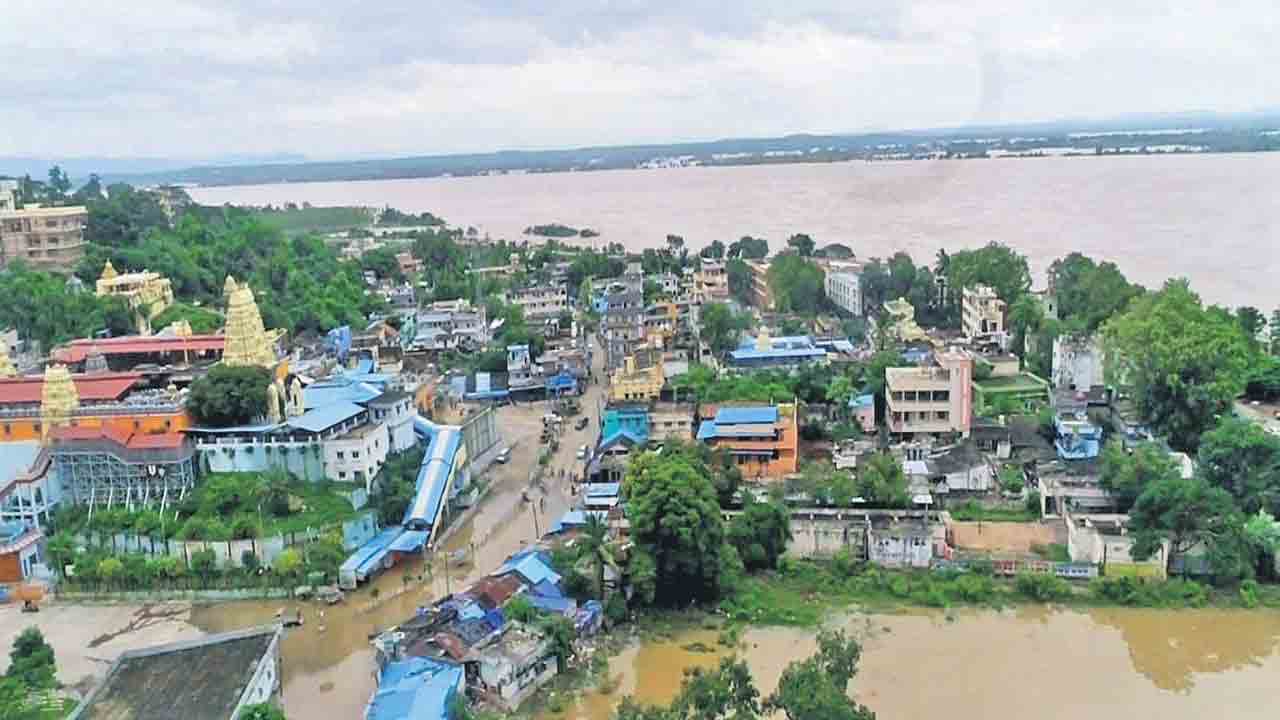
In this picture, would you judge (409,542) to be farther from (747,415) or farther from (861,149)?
(861,149)

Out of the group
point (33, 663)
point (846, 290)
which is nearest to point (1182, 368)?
point (846, 290)

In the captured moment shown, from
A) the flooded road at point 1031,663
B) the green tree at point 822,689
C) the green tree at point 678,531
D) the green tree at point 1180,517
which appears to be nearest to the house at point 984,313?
the green tree at point 1180,517

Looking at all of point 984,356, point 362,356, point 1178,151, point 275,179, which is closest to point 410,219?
point 362,356

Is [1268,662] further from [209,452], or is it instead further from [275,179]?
[275,179]

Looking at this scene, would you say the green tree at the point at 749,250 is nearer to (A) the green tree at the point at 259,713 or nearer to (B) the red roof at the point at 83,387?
(B) the red roof at the point at 83,387

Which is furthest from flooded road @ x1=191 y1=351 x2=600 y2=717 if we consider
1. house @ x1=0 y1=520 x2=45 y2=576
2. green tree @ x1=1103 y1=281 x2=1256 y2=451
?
green tree @ x1=1103 y1=281 x2=1256 y2=451

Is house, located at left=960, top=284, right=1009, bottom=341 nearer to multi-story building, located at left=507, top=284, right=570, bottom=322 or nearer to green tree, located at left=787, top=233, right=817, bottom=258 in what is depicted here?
green tree, located at left=787, top=233, right=817, bottom=258
